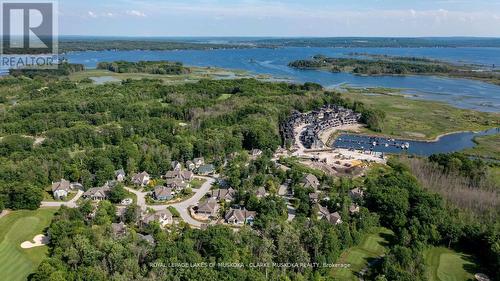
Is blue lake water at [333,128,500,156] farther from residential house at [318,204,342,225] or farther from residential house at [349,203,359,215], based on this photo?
residential house at [318,204,342,225]

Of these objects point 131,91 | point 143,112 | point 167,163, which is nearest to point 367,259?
point 167,163

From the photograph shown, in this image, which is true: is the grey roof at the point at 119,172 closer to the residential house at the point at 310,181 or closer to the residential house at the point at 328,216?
the residential house at the point at 310,181

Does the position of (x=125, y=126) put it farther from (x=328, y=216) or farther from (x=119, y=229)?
(x=328, y=216)

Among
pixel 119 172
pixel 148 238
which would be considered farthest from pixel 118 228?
pixel 119 172

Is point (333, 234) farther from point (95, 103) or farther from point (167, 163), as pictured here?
point (95, 103)

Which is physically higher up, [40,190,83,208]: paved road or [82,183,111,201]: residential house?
[82,183,111,201]: residential house

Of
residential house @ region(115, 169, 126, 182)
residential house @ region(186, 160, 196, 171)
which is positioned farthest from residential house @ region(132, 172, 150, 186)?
residential house @ region(186, 160, 196, 171)

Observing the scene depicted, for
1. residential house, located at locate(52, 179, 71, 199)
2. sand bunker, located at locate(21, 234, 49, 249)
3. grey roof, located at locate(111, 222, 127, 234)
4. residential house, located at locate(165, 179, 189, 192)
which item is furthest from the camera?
residential house, located at locate(165, 179, 189, 192)
